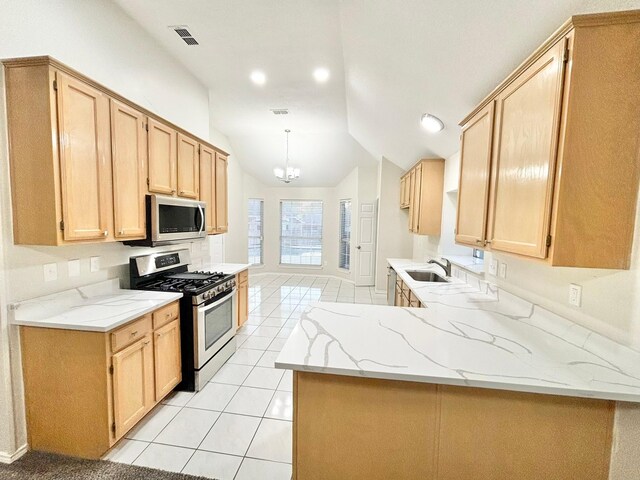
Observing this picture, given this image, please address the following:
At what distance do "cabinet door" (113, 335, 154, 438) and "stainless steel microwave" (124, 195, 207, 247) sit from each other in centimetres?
87

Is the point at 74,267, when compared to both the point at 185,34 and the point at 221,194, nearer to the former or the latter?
the point at 221,194

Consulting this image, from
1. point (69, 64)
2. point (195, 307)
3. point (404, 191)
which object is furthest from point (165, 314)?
point (404, 191)

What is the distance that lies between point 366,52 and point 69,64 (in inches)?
91.1

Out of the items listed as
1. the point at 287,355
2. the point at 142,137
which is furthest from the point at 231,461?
the point at 142,137

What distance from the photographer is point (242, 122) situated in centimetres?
529

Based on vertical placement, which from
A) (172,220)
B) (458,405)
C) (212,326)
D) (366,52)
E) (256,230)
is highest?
(366,52)

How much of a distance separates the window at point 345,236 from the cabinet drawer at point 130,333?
5.70 m

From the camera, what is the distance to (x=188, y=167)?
10.1 ft

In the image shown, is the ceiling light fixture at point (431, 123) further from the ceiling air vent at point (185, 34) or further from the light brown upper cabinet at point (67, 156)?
the light brown upper cabinet at point (67, 156)

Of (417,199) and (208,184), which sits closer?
(208,184)

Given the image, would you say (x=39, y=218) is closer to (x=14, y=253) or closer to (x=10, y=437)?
(x=14, y=253)

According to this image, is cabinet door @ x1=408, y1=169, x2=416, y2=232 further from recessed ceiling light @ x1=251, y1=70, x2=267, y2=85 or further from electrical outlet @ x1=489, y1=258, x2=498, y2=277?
recessed ceiling light @ x1=251, y1=70, x2=267, y2=85

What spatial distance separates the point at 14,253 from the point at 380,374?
88.7 inches

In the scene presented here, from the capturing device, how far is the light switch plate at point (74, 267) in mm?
2062
